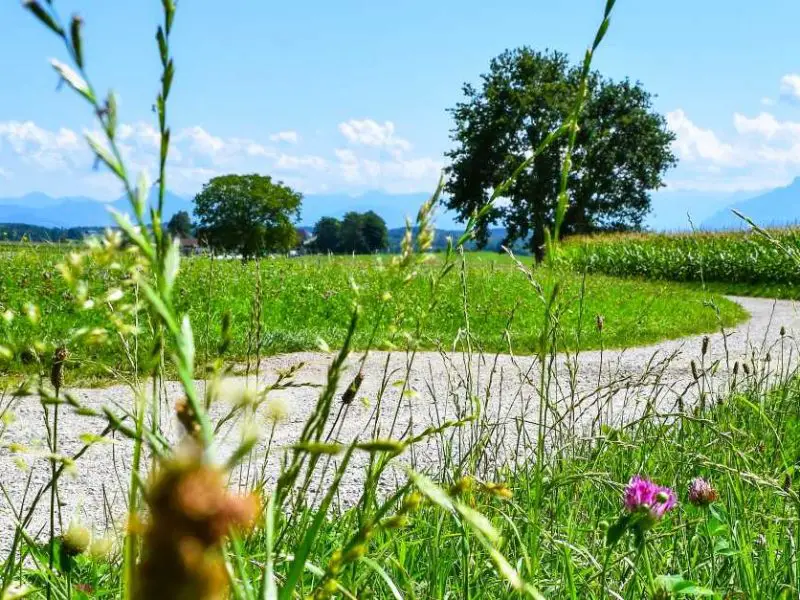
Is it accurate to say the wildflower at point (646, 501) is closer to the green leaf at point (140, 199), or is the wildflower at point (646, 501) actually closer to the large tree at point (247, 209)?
the green leaf at point (140, 199)

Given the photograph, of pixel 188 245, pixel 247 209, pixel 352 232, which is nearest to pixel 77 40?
pixel 188 245

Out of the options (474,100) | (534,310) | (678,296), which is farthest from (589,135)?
(534,310)

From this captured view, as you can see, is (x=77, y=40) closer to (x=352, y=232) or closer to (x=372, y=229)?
(x=352, y=232)

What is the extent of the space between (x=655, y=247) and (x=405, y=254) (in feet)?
90.7

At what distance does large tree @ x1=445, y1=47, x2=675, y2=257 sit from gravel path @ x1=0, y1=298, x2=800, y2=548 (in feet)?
121

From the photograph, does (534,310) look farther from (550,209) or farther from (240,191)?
(240,191)

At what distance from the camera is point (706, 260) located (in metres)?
23.5

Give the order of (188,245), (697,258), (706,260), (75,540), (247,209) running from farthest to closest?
(247,209), (706,260), (697,258), (188,245), (75,540)

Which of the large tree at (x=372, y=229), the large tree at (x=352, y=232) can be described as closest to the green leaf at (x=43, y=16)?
the large tree at (x=352, y=232)

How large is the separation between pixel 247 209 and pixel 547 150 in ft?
137

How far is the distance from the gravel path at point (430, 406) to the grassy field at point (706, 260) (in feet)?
36.9

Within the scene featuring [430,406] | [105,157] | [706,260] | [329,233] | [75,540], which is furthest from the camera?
[329,233]

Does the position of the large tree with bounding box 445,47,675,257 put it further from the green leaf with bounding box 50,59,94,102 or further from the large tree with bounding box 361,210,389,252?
the large tree with bounding box 361,210,389,252

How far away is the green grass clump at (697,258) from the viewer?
70.3 ft
